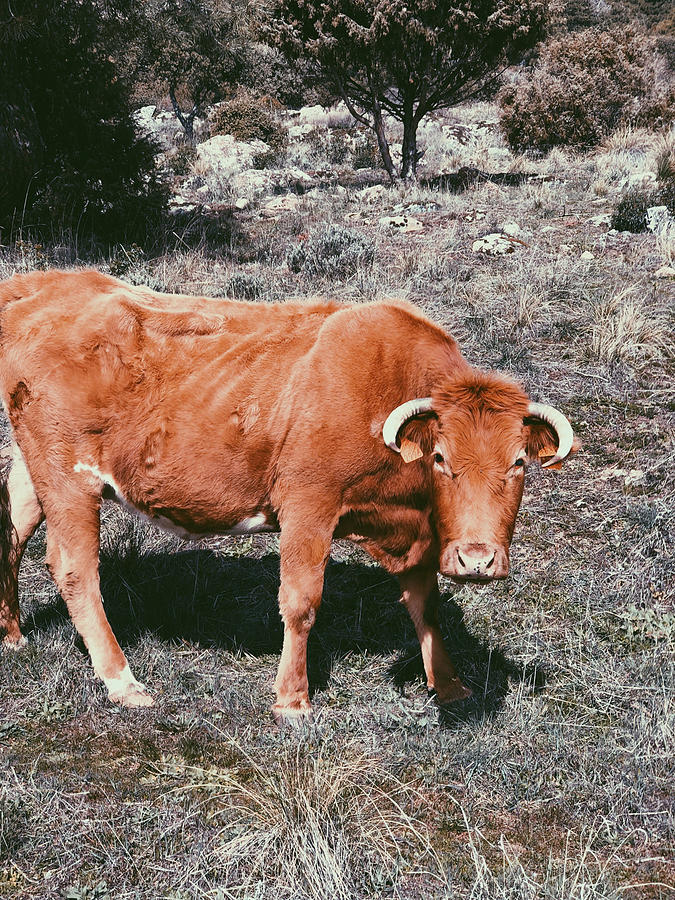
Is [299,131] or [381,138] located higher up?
[299,131]

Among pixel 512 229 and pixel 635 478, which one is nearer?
pixel 635 478

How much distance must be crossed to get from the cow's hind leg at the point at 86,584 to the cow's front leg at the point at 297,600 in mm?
786

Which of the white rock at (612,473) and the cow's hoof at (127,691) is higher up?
the white rock at (612,473)

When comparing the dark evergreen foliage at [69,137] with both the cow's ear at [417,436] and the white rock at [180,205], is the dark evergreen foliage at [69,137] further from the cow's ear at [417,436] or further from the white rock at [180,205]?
the cow's ear at [417,436]

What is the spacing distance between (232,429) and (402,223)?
958cm

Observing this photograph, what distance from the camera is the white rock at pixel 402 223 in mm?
12266

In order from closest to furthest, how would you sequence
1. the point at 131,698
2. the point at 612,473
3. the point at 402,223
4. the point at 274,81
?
the point at 131,698
the point at 612,473
the point at 402,223
the point at 274,81

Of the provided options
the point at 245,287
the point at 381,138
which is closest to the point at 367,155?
the point at 381,138

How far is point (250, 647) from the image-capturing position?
15.4 ft

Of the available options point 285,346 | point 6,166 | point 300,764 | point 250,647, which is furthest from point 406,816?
point 6,166

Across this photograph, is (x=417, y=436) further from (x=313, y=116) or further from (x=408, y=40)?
(x=313, y=116)

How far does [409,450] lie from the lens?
11.1ft

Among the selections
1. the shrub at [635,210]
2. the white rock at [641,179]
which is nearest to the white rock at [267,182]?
the white rock at [641,179]

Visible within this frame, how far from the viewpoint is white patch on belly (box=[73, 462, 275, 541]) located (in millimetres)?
4078
